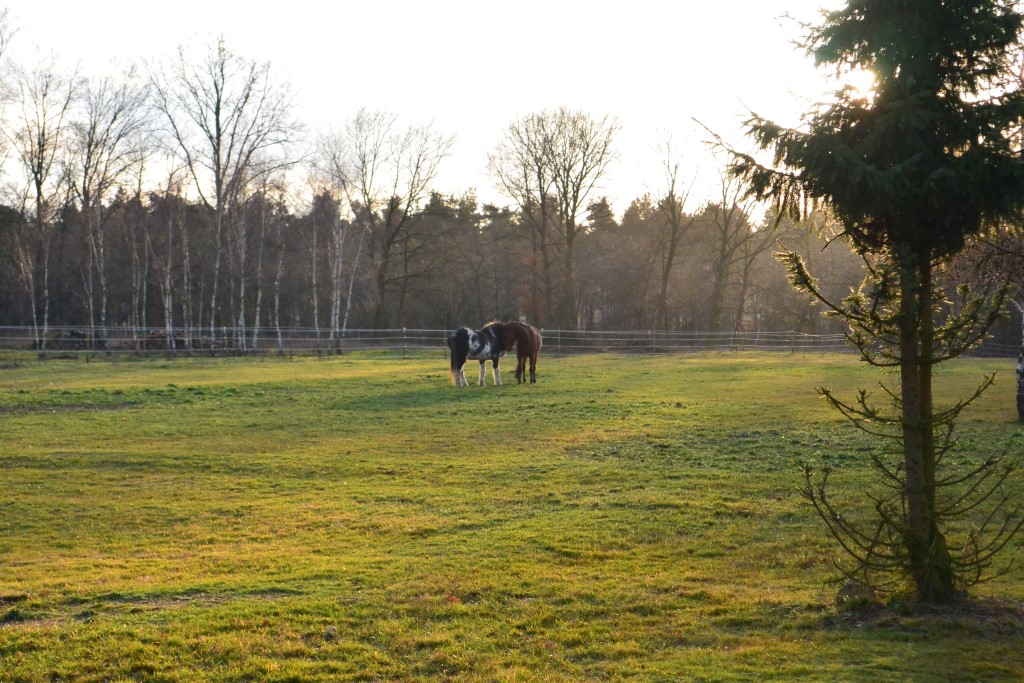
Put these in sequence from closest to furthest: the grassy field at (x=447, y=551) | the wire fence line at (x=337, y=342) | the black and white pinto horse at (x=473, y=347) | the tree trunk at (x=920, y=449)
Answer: the grassy field at (x=447, y=551) < the tree trunk at (x=920, y=449) < the black and white pinto horse at (x=473, y=347) < the wire fence line at (x=337, y=342)

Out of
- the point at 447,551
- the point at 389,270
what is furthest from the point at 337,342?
the point at 447,551

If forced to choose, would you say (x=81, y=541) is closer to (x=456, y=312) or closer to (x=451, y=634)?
(x=451, y=634)

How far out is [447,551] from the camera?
772cm

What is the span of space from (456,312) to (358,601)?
53.2m

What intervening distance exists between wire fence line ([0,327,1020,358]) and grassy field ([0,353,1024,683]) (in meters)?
19.2

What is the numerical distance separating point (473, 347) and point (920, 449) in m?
17.5

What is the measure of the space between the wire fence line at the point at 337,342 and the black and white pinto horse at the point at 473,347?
9.77 m

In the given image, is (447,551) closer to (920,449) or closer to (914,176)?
(920,449)

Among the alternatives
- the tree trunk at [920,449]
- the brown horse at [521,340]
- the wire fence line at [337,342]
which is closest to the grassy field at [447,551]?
the tree trunk at [920,449]

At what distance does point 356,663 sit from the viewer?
503 cm

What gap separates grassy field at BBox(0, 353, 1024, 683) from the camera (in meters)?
5.09

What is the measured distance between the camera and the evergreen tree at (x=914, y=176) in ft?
17.8

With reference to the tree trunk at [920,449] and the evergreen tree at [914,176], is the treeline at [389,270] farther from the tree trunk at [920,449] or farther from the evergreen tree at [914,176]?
the tree trunk at [920,449]

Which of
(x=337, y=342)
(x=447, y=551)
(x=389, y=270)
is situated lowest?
(x=447, y=551)
